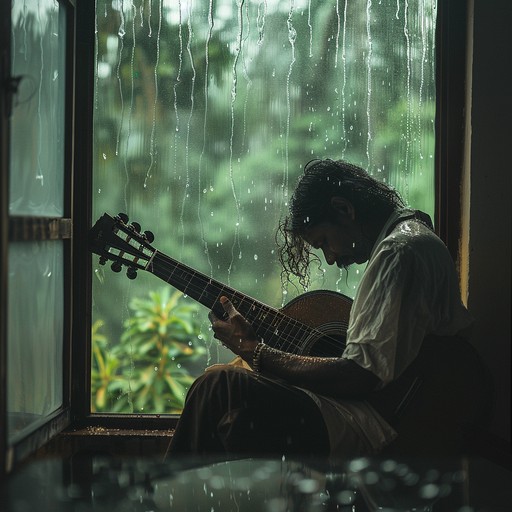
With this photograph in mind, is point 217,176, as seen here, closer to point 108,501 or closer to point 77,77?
point 77,77

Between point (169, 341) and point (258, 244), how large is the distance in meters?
0.45

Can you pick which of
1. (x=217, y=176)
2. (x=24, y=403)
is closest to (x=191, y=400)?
(x=24, y=403)

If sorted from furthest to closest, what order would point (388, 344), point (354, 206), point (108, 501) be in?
point (354, 206), point (108, 501), point (388, 344)

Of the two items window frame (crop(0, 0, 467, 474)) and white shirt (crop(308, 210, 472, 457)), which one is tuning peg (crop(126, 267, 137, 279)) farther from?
white shirt (crop(308, 210, 472, 457))

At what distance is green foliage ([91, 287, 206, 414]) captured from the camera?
2.43 meters

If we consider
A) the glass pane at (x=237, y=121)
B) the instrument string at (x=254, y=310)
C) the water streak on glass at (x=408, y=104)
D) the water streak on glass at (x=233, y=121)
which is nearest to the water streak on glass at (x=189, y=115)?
the glass pane at (x=237, y=121)

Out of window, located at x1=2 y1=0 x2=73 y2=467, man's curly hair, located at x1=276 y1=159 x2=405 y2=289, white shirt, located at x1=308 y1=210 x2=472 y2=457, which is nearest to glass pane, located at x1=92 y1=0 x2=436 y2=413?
window, located at x1=2 y1=0 x2=73 y2=467

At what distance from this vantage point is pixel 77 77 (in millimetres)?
2396

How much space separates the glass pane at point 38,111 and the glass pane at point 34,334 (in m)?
0.13

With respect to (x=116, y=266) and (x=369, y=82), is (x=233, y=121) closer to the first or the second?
(x=369, y=82)

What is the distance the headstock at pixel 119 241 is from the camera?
2215mm

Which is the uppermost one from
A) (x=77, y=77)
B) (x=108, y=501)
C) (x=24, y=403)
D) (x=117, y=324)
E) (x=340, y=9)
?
(x=340, y=9)

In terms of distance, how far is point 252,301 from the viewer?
84.4 inches

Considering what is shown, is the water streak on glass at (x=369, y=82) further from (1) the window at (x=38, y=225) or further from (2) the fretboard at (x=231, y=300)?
(1) the window at (x=38, y=225)
